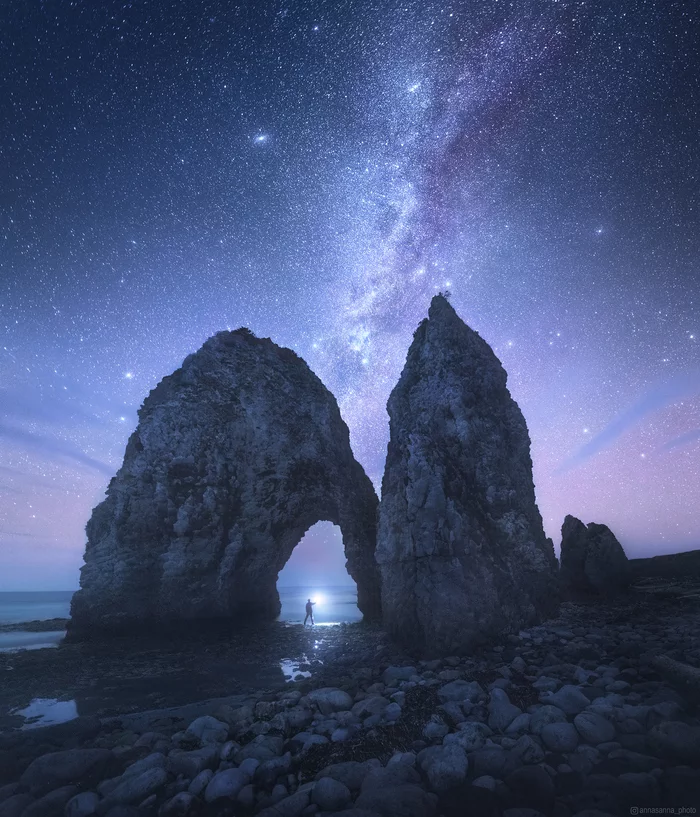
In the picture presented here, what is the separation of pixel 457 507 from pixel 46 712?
46.9 ft

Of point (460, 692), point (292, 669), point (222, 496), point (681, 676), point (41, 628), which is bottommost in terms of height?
point (292, 669)

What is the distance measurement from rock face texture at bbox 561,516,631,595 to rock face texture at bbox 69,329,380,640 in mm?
13419

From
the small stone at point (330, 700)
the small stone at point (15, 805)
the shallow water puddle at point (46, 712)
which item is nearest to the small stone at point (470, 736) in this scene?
→ the small stone at point (330, 700)

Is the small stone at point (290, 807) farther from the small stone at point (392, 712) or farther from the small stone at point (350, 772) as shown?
the small stone at point (392, 712)

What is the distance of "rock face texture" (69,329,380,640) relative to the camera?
2150 centimetres

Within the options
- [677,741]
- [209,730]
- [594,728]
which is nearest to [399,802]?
[594,728]

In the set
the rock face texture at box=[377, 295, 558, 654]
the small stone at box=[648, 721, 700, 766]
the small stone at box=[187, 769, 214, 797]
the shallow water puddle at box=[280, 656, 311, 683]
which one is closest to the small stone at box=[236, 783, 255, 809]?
the small stone at box=[187, 769, 214, 797]

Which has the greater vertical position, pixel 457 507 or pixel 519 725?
pixel 457 507

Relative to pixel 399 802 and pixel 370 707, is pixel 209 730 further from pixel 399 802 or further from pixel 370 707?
pixel 399 802

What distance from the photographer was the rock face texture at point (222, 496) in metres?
21.5

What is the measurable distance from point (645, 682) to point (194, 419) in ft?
76.8

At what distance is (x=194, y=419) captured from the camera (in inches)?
953

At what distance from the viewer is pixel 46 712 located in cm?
1016

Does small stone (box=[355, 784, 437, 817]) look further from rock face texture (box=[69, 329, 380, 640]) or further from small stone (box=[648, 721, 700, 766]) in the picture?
rock face texture (box=[69, 329, 380, 640])
